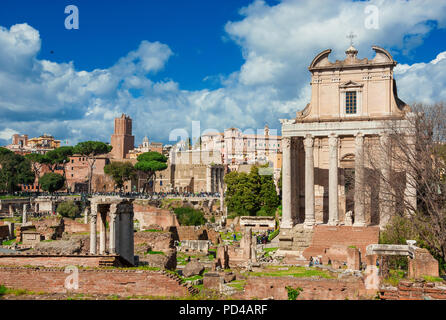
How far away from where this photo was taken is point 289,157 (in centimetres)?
3206

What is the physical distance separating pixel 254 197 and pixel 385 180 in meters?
27.6

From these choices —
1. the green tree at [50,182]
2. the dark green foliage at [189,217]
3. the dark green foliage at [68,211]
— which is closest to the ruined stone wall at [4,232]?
the dark green foliage at [189,217]

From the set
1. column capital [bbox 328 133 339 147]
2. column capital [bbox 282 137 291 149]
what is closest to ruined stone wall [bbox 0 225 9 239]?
column capital [bbox 282 137 291 149]

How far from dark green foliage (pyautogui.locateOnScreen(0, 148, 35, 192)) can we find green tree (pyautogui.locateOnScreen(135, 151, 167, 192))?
855 inches

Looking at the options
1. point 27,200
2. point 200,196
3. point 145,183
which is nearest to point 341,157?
point 200,196

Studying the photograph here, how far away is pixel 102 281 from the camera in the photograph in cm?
1609

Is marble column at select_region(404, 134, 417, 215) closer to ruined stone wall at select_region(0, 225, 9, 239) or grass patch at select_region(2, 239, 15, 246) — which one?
grass patch at select_region(2, 239, 15, 246)

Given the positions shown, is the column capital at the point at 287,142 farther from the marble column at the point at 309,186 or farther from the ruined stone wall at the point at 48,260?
the ruined stone wall at the point at 48,260

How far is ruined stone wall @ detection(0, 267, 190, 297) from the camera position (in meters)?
15.8

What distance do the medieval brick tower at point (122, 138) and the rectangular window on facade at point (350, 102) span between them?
118763 millimetres

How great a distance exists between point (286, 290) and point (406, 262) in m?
7.22

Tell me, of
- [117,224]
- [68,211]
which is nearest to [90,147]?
[68,211]
